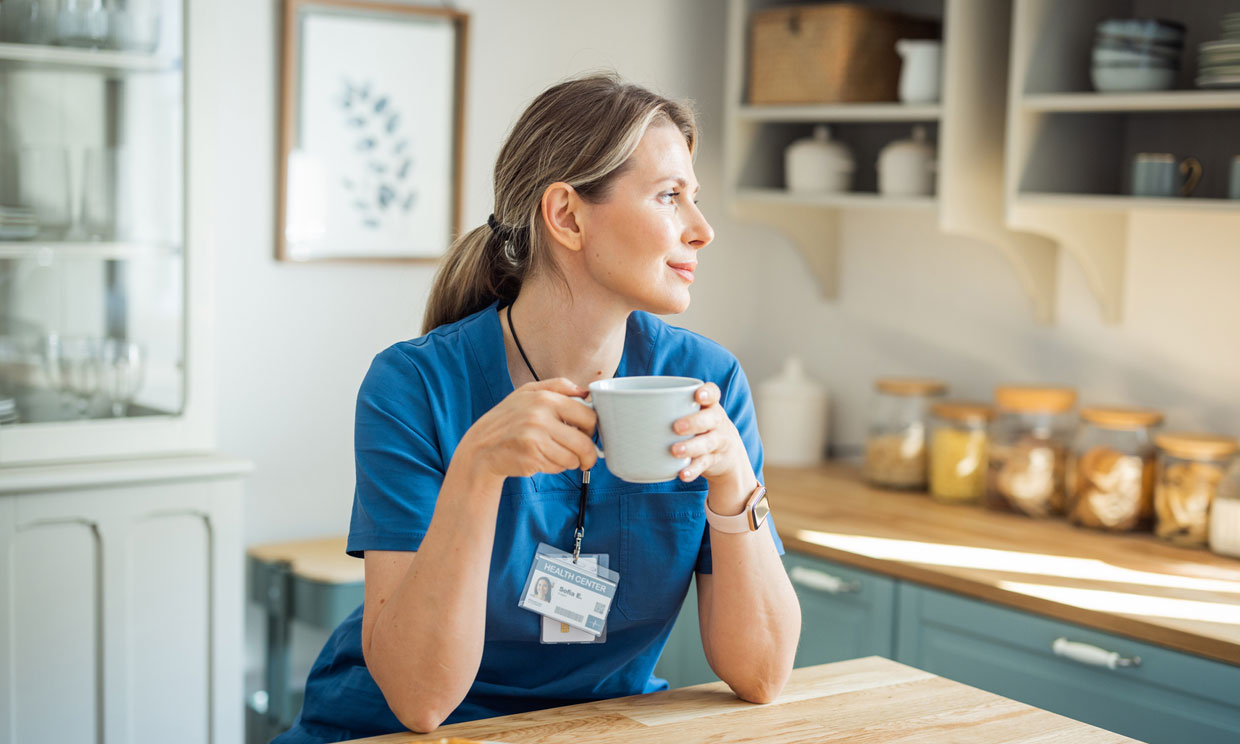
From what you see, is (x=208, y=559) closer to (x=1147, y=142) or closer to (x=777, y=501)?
(x=777, y=501)

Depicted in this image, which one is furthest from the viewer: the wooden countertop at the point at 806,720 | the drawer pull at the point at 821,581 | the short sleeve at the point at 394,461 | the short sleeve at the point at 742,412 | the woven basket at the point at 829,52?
the woven basket at the point at 829,52

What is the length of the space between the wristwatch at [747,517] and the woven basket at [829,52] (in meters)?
1.67

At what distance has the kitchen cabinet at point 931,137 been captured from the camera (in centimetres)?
261

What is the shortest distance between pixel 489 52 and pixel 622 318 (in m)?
1.58

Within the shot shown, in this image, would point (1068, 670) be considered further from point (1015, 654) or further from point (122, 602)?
point (122, 602)

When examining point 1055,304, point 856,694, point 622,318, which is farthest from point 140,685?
point 1055,304

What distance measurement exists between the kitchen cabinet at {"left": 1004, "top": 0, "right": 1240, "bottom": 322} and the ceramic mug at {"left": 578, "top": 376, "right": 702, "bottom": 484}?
1.55 m

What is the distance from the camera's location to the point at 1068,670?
206cm

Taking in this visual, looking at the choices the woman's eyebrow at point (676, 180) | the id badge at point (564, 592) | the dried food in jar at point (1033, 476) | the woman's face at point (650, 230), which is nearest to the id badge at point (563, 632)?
the id badge at point (564, 592)

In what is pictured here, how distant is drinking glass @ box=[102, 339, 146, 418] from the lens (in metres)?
2.31

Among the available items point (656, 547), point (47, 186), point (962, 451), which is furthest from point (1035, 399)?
point (47, 186)

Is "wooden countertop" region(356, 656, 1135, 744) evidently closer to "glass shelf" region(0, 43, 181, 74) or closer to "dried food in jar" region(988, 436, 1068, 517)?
"dried food in jar" region(988, 436, 1068, 517)

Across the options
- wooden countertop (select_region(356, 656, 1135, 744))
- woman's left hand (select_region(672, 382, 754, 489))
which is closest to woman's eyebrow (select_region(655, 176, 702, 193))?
woman's left hand (select_region(672, 382, 754, 489))

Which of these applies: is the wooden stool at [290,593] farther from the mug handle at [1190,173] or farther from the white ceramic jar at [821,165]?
the mug handle at [1190,173]
